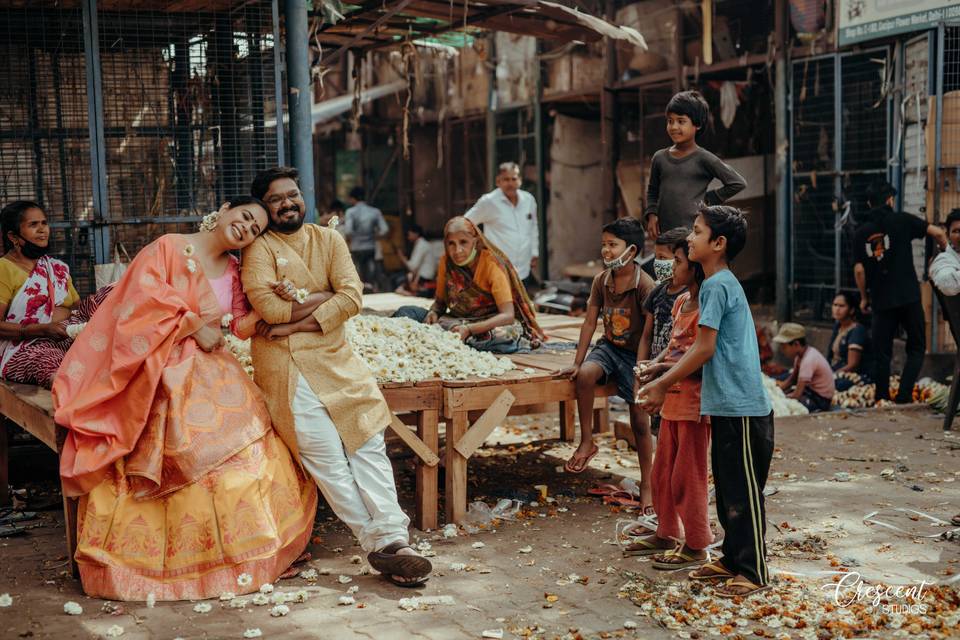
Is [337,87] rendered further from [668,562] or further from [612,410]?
[668,562]

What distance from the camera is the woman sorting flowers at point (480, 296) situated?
6.79 metres

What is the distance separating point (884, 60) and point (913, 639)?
26.2 feet

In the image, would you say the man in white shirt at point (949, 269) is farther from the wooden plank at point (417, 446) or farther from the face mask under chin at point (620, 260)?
the wooden plank at point (417, 446)

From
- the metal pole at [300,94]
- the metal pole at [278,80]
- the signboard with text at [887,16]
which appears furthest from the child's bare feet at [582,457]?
the signboard with text at [887,16]

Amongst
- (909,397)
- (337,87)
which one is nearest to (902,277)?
(909,397)

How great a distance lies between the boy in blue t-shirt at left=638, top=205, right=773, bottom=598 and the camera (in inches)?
179

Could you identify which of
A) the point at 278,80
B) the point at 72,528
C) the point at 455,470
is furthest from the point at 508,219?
the point at 72,528

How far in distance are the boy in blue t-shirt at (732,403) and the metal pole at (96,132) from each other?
14.0 feet

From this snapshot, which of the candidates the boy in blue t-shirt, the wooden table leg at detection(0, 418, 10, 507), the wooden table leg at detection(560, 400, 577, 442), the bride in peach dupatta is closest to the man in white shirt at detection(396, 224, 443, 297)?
the wooden table leg at detection(560, 400, 577, 442)

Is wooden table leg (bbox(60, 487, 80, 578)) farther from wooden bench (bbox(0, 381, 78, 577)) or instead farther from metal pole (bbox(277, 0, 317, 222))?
metal pole (bbox(277, 0, 317, 222))

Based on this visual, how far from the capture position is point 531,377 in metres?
6.01

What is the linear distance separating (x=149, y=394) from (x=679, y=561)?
8.46 ft

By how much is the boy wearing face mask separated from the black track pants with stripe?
42.8 inches

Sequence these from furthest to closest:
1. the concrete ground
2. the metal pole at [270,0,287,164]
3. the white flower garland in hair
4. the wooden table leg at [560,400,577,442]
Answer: the wooden table leg at [560,400,577,442] → the metal pole at [270,0,287,164] → the white flower garland in hair → the concrete ground
